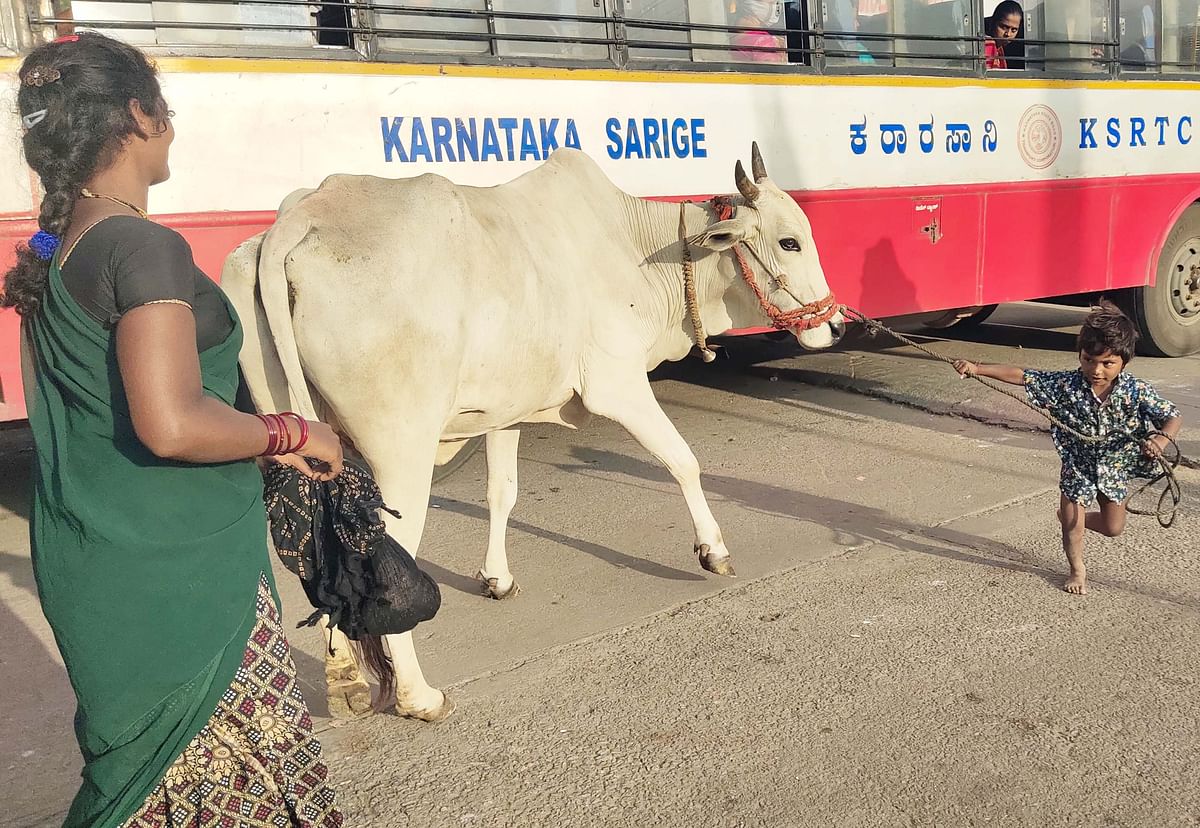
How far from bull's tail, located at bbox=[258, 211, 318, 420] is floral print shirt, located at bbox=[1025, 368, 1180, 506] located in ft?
8.41

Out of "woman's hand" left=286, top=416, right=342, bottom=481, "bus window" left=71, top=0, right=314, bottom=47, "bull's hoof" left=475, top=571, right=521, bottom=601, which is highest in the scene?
"bus window" left=71, top=0, right=314, bottom=47

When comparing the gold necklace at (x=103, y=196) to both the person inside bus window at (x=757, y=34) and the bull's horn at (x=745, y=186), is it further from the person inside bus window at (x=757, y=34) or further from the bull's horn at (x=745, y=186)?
the person inside bus window at (x=757, y=34)

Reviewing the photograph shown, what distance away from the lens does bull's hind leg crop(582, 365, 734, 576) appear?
3941mm

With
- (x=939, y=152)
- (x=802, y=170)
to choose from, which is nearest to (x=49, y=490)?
Result: (x=802, y=170)

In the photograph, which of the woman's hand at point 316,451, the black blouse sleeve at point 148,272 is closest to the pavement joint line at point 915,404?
the woman's hand at point 316,451

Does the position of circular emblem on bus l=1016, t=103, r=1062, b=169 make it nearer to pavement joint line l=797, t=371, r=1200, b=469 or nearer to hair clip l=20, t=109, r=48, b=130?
pavement joint line l=797, t=371, r=1200, b=469

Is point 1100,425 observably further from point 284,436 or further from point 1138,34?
point 1138,34

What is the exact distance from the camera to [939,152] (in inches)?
282

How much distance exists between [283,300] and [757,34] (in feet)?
13.8

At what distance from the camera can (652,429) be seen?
159 inches

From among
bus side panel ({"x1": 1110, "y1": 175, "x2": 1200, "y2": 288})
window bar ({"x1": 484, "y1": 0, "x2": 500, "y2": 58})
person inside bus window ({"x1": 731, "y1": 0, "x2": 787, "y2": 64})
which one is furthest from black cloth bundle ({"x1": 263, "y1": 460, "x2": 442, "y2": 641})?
bus side panel ({"x1": 1110, "y1": 175, "x2": 1200, "y2": 288})

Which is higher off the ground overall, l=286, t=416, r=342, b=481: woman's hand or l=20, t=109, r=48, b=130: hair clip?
l=20, t=109, r=48, b=130: hair clip

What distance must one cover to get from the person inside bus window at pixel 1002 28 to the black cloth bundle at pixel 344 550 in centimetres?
642

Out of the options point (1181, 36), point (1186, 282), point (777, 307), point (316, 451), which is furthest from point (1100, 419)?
point (1181, 36)
